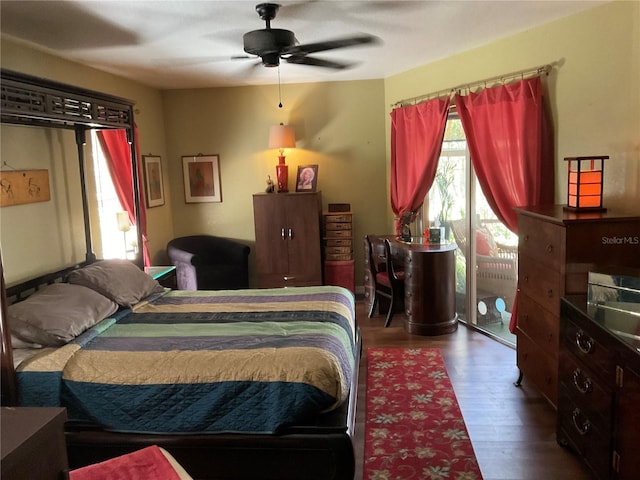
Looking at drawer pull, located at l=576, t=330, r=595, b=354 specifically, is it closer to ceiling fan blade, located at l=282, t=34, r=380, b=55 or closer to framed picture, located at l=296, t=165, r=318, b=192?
ceiling fan blade, located at l=282, t=34, r=380, b=55

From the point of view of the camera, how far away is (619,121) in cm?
316

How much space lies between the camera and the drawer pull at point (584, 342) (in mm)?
2301

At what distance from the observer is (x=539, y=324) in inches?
122

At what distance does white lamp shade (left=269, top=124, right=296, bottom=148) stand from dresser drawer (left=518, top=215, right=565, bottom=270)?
9.60 feet

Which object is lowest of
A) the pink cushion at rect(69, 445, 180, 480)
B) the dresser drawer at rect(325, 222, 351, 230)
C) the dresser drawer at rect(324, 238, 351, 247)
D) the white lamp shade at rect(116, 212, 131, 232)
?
the pink cushion at rect(69, 445, 180, 480)

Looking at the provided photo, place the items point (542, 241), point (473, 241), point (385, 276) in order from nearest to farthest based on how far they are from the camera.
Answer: point (542, 241), point (473, 241), point (385, 276)

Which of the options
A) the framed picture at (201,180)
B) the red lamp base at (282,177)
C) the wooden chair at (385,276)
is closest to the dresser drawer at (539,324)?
the wooden chair at (385,276)

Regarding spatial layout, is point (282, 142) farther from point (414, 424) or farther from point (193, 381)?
point (193, 381)

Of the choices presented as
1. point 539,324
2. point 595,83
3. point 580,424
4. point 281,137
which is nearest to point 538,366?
point 539,324

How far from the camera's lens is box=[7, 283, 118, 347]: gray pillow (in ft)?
8.55

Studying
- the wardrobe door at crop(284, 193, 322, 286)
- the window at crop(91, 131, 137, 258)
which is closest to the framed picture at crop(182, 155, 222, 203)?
the wardrobe door at crop(284, 193, 322, 286)

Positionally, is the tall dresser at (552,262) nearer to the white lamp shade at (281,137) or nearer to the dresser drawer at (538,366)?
the dresser drawer at (538,366)

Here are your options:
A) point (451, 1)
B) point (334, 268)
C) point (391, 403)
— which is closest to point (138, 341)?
point (391, 403)

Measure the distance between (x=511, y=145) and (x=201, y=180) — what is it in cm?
357
